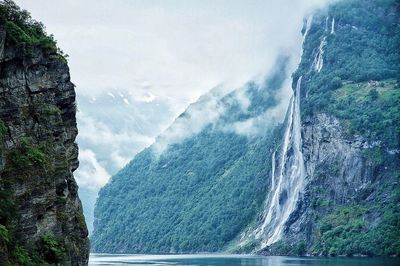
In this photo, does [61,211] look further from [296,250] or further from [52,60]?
[296,250]

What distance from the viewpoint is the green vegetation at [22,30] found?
168 feet

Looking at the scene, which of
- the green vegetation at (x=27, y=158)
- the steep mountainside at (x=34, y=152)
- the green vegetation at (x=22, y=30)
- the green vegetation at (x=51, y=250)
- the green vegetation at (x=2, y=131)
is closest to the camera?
the green vegetation at (x=2, y=131)

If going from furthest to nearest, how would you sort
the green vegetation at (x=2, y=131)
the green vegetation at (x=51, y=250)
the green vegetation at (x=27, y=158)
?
1. the green vegetation at (x=51, y=250)
2. the green vegetation at (x=27, y=158)
3. the green vegetation at (x=2, y=131)

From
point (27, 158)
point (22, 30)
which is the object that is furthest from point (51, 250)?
point (22, 30)

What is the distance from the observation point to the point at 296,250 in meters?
198

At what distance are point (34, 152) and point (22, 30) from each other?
10.4 m

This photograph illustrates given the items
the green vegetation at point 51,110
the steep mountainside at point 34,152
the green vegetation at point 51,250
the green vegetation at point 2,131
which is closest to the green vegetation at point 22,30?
the steep mountainside at point 34,152

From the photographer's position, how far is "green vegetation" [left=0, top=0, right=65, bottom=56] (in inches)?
2014

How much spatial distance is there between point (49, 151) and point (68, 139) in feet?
23.2

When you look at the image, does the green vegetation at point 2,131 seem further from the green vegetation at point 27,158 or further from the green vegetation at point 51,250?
the green vegetation at point 51,250

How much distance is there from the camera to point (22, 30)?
5297 centimetres

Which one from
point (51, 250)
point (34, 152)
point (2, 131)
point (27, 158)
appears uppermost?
point (2, 131)

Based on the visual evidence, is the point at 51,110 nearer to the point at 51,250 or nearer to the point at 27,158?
the point at 27,158

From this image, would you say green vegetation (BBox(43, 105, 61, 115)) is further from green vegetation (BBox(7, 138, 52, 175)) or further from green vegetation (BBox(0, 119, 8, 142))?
green vegetation (BBox(0, 119, 8, 142))
